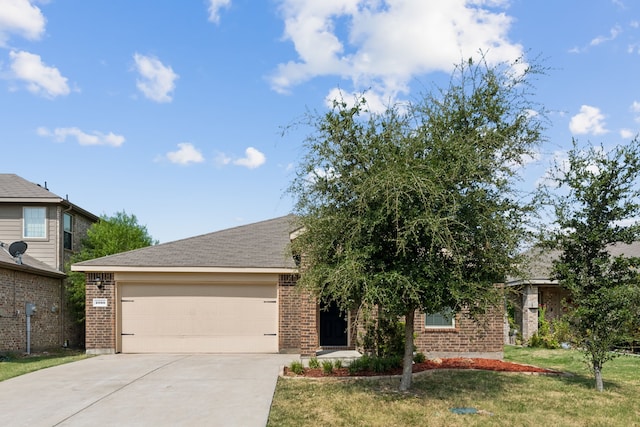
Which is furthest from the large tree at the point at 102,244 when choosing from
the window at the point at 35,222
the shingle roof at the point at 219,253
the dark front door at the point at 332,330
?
the dark front door at the point at 332,330

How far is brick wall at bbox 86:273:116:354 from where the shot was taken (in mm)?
14062

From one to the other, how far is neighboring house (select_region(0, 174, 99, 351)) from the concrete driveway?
14.8 ft

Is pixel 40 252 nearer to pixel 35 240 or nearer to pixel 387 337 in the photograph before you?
pixel 35 240

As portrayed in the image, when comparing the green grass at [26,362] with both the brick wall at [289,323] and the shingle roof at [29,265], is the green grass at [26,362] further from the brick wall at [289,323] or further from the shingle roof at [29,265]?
the brick wall at [289,323]

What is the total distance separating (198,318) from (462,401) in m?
8.48

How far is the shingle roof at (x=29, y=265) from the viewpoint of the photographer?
14.2 metres

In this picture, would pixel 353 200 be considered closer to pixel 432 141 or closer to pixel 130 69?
pixel 432 141

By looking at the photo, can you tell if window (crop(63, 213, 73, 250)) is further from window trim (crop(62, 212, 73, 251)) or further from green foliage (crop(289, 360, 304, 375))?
green foliage (crop(289, 360, 304, 375))

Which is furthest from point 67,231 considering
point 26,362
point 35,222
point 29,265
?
point 26,362

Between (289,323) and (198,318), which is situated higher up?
(198,318)

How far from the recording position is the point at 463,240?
7.96 m

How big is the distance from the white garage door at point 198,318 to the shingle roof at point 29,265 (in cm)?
305

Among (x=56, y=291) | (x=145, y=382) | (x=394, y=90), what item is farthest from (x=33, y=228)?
(x=394, y=90)

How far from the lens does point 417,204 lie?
7703 mm
